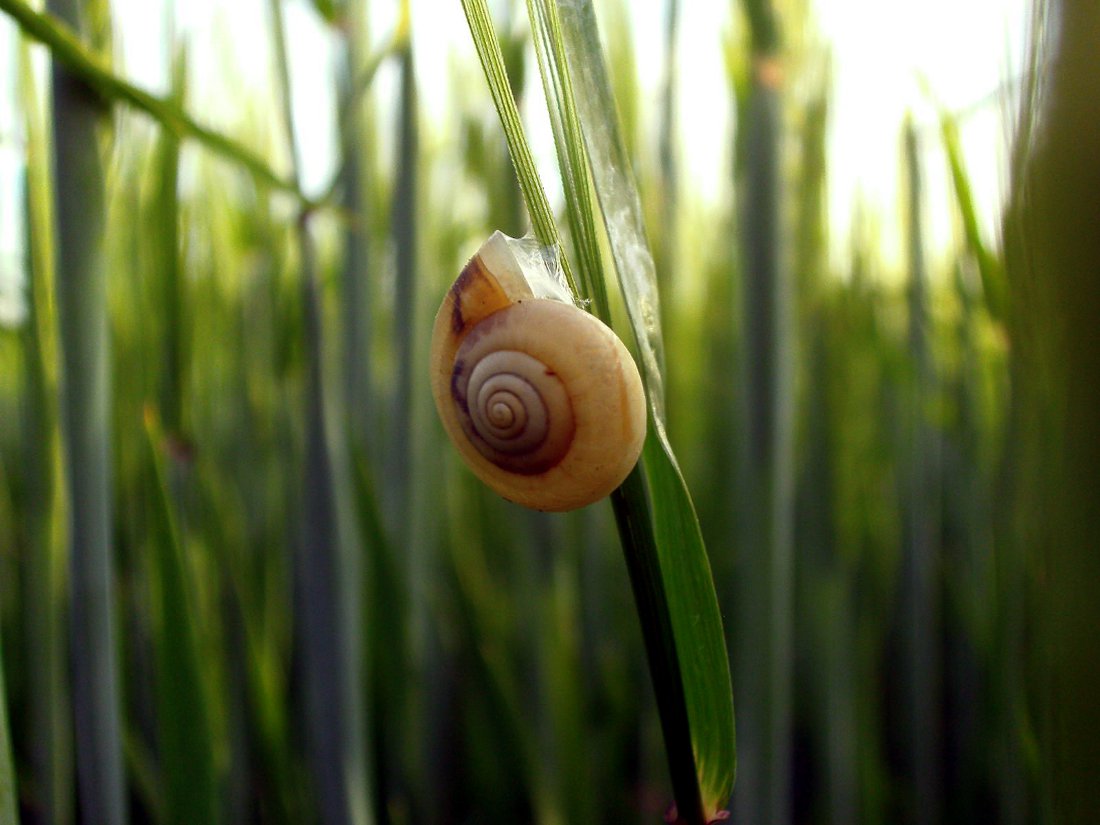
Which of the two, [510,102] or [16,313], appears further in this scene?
[16,313]

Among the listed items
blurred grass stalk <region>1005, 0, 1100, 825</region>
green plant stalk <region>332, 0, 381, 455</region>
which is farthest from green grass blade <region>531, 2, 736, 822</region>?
green plant stalk <region>332, 0, 381, 455</region>

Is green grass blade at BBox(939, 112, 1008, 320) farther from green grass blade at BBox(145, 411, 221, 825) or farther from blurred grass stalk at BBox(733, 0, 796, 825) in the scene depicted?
green grass blade at BBox(145, 411, 221, 825)

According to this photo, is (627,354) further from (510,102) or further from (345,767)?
(345,767)

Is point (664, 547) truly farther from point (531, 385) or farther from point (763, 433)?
point (763, 433)

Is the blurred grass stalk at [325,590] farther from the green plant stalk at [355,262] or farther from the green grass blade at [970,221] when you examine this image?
the green grass blade at [970,221]

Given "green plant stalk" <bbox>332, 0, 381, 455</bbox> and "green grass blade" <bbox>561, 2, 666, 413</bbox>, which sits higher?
"green plant stalk" <bbox>332, 0, 381, 455</bbox>

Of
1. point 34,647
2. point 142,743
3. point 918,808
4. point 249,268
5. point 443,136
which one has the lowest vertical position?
point 918,808

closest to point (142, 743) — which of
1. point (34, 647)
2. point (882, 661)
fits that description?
point (34, 647)

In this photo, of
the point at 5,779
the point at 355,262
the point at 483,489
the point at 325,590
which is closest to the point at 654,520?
the point at 5,779

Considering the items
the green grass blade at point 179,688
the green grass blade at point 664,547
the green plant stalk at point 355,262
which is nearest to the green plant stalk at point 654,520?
the green grass blade at point 664,547
